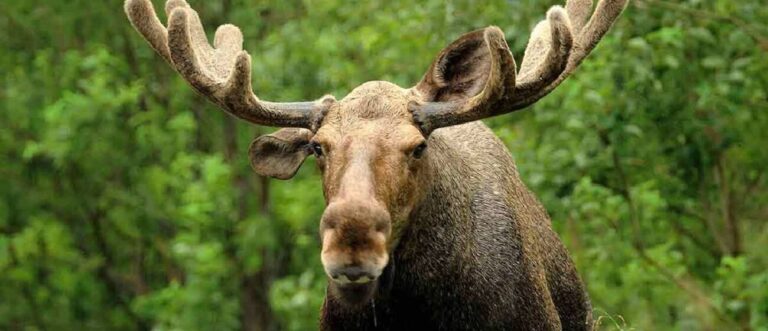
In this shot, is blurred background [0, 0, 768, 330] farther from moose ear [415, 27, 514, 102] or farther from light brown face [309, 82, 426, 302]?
light brown face [309, 82, 426, 302]

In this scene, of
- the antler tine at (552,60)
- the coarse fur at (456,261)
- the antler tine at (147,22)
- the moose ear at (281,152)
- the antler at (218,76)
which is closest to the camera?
the antler tine at (552,60)

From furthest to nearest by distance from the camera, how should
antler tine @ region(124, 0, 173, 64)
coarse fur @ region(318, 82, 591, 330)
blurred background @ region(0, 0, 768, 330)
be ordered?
A: blurred background @ region(0, 0, 768, 330) → antler tine @ region(124, 0, 173, 64) → coarse fur @ region(318, 82, 591, 330)

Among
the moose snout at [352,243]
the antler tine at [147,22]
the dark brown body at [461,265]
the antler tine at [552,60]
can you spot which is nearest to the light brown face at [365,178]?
the moose snout at [352,243]

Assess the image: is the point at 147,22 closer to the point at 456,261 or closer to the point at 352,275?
the point at 456,261

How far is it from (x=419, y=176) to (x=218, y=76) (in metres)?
1.49

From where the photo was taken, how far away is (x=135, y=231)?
23797 mm

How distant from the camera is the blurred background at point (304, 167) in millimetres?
15172

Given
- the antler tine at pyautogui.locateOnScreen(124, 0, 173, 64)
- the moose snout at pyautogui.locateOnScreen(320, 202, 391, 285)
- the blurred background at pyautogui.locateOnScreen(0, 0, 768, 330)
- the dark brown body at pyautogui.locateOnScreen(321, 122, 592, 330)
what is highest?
the antler tine at pyautogui.locateOnScreen(124, 0, 173, 64)

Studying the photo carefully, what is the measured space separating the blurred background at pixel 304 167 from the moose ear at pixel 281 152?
380cm

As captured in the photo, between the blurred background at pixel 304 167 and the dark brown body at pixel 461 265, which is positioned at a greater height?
the dark brown body at pixel 461 265

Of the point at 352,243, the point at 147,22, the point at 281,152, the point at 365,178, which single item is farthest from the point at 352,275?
the point at 147,22

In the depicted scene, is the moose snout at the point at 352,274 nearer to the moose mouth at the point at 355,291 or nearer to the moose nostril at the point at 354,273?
the moose nostril at the point at 354,273

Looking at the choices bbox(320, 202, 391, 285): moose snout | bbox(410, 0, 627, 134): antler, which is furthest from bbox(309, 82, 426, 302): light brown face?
bbox(410, 0, 627, 134): antler

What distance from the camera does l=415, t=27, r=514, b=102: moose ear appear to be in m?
7.88
